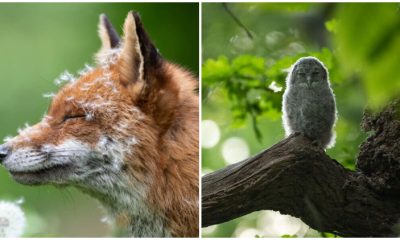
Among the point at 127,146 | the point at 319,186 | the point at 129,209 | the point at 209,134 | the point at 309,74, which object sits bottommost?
the point at 129,209

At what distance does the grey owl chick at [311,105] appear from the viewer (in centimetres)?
268

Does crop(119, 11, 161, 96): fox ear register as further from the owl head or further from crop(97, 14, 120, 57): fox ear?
the owl head

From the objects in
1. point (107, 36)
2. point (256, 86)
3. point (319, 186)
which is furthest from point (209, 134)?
point (107, 36)

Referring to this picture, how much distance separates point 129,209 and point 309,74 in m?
1.16

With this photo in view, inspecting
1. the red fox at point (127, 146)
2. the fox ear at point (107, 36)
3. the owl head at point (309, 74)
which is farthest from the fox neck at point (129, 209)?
the owl head at point (309, 74)

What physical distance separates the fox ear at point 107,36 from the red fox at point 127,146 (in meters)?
0.18

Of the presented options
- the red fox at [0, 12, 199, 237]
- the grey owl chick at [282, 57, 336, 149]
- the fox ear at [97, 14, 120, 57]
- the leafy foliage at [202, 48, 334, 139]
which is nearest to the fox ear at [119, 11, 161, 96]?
the red fox at [0, 12, 199, 237]

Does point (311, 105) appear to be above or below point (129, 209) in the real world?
above

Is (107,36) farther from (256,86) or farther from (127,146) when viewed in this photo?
(256,86)

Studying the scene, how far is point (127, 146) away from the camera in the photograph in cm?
250

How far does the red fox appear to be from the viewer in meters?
2.46

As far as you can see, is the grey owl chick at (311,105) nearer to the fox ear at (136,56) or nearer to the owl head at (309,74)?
the owl head at (309,74)

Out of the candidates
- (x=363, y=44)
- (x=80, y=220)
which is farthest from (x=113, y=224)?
(x=363, y=44)

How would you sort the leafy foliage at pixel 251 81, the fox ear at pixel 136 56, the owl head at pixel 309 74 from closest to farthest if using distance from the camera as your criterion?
the fox ear at pixel 136 56
the owl head at pixel 309 74
the leafy foliage at pixel 251 81
